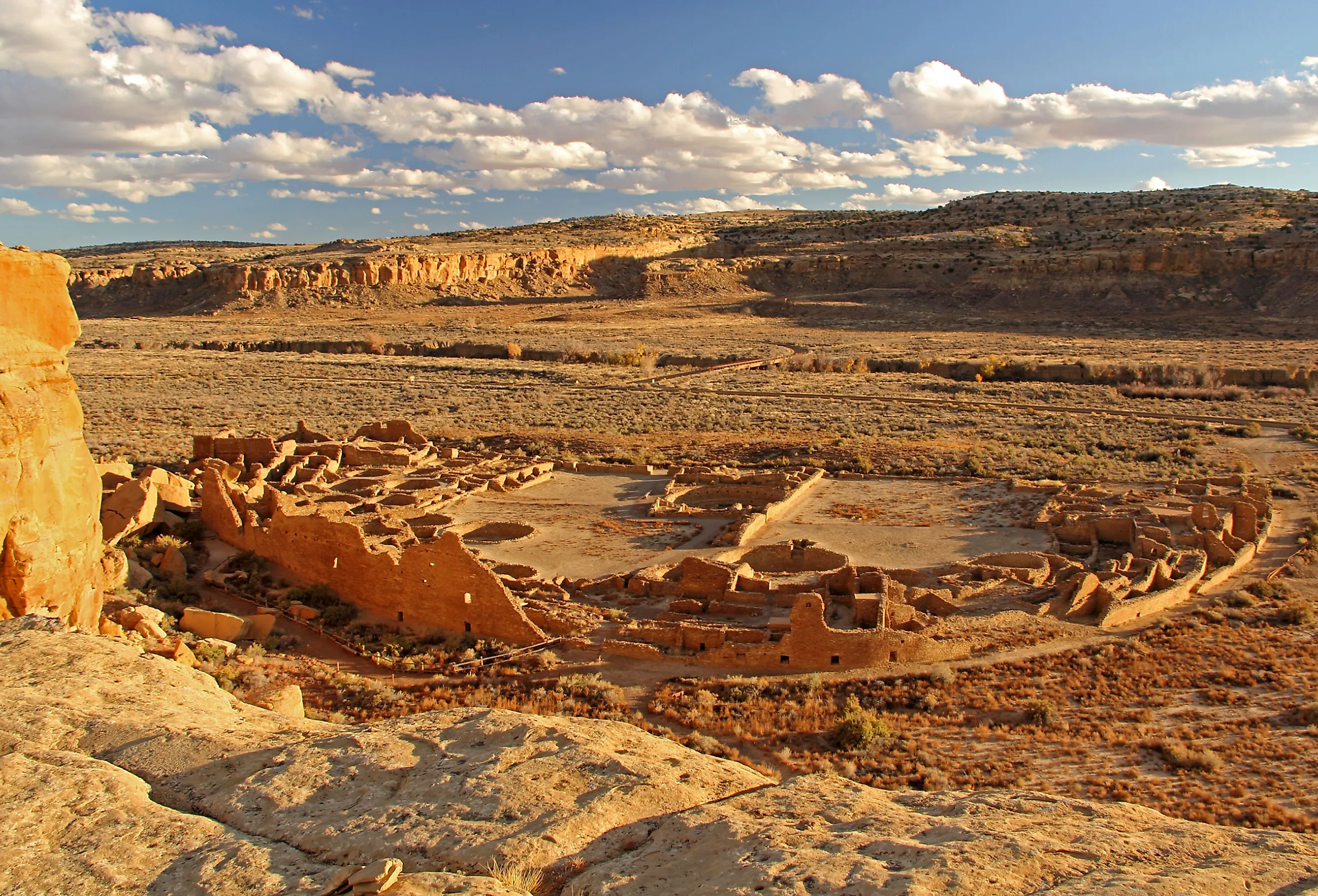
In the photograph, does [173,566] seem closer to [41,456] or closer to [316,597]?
[316,597]

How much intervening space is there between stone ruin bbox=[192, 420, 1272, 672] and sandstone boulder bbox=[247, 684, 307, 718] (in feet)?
15.3

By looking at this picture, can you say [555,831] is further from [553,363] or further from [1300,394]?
[553,363]

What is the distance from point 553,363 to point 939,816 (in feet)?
Result: 172

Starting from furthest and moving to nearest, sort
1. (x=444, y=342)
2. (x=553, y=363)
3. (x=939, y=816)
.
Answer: (x=444, y=342), (x=553, y=363), (x=939, y=816)

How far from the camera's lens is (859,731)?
11.5 m

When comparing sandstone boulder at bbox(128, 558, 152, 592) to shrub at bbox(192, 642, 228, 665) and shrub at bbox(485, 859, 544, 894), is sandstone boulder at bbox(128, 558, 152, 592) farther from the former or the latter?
shrub at bbox(485, 859, 544, 894)

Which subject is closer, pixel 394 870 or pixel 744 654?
pixel 394 870

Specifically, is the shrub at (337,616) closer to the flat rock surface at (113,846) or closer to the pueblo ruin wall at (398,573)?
the pueblo ruin wall at (398,573)

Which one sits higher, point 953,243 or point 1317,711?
point 953,243

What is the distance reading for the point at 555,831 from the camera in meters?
5.99

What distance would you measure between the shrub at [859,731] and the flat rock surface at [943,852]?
450cm

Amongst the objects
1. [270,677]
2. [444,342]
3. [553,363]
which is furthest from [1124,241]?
[270,677]

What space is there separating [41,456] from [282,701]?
355 centimetres

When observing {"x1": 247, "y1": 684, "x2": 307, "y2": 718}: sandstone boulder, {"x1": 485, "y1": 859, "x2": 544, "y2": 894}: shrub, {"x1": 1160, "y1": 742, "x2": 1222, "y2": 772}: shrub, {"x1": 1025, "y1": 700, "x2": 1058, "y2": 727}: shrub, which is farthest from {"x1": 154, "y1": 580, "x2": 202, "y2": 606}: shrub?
{"x1": 1160, "y1": 742, "x2": 1222, "y2": 772}: shrub
